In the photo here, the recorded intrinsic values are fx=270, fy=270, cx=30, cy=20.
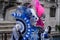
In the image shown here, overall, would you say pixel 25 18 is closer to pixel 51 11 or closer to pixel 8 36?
pixel 8 36

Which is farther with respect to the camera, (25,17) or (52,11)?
(52,11)

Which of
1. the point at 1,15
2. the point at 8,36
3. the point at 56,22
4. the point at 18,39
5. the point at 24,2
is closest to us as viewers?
the point at 18,39

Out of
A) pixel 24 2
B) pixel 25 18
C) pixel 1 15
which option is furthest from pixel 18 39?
pixel 1 15

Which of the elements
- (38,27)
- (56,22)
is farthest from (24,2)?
(56,22)

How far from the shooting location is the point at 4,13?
22.2 feet

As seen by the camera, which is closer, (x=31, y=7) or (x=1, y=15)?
(x=31, y=7)

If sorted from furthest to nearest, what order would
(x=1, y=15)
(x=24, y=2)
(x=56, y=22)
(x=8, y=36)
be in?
(x=56, y=22) < (x=1, y=15) < (x=8, y=36) < (x=24, y=2)

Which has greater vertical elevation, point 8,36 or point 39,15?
point 39,15

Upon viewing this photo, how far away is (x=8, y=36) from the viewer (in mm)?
3930

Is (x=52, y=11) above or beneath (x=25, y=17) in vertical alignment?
above

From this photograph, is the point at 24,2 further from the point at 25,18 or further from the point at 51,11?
the point at 51,11

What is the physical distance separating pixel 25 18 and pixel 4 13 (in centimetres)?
368

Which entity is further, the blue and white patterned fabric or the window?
the window

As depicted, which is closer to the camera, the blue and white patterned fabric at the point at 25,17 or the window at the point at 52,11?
the blue and white patterned fabric at the point at 25,17
